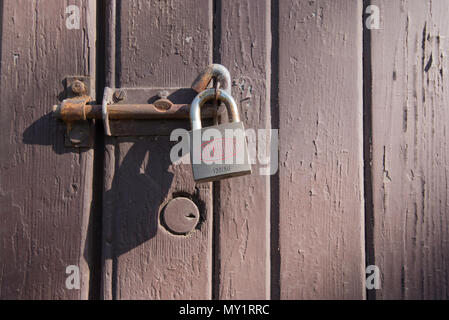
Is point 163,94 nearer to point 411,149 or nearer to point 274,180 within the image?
point 274,180

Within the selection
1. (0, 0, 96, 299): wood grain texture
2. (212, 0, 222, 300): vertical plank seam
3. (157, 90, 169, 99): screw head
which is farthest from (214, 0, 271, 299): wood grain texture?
(0, 0, 96, 299): wood grain texture

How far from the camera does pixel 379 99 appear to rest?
0.57 metres

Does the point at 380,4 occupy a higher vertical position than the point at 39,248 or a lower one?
higher

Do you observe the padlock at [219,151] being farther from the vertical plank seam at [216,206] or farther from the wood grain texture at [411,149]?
the wood grain texture at [411,149]

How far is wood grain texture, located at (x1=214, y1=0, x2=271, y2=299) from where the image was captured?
55 centimetres

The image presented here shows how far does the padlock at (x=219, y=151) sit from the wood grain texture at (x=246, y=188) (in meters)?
0.09

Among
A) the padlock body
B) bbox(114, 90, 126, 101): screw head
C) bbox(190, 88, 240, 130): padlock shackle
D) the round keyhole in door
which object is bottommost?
the round keyhole in door

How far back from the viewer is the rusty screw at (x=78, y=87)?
1.82ft

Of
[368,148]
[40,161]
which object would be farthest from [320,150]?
[40,161]

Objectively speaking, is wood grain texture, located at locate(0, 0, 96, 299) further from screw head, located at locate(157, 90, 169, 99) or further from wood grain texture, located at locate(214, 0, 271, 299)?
wood grain texture, located at locate(214, 0, 271, 299)

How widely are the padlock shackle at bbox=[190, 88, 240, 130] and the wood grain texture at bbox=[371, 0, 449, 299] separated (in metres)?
0.26

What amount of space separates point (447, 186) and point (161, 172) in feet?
1.68
